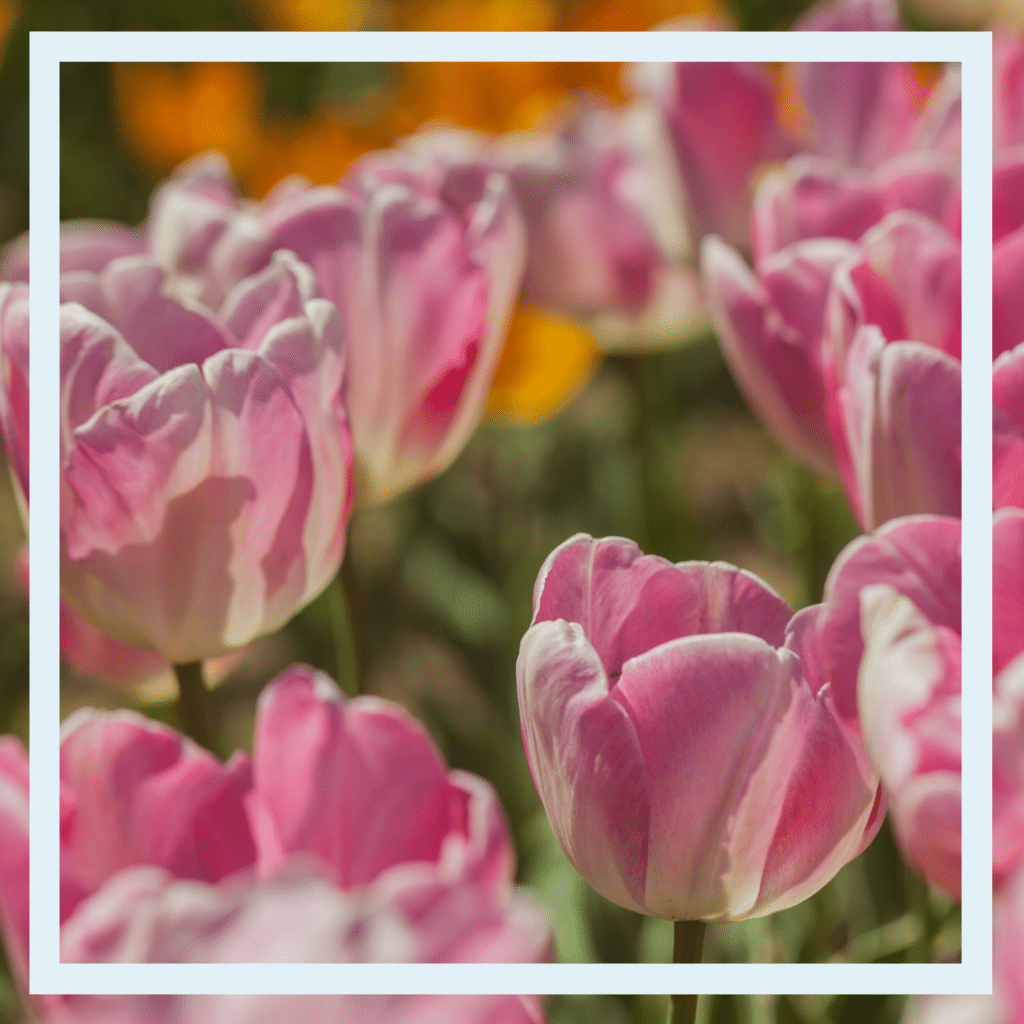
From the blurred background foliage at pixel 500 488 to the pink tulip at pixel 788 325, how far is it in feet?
0.19

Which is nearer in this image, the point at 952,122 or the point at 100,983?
the point at 100,983

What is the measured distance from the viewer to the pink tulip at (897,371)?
0.31 m

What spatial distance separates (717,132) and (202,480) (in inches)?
10.1

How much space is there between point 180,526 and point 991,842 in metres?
0.23

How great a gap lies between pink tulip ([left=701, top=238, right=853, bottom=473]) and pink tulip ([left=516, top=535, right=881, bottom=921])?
10 cm

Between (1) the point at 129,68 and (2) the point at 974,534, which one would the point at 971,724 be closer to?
(2) the point at 974,534

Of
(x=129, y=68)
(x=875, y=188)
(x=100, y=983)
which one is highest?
(x=129, y=68)

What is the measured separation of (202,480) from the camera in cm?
31

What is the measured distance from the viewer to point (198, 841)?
29 centimetres

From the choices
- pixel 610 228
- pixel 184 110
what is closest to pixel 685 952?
pixel 610 228

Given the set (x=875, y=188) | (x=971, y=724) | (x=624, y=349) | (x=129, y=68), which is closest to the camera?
(x=971, y=724)

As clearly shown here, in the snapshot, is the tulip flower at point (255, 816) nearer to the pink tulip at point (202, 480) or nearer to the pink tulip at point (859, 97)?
the pink tulip at point (202, 480)

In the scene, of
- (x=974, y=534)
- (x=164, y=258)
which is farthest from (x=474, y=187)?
(x=974, y=534)

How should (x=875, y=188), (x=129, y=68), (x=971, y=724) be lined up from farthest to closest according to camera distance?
(x=129, y=68), (x=875, y=188), (x=971, y=724)
